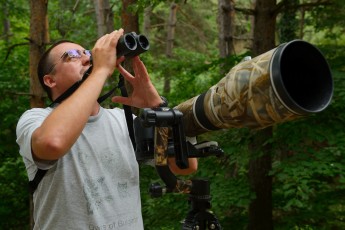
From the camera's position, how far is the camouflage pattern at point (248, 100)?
52.1 inches

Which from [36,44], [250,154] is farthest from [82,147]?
[36,44]

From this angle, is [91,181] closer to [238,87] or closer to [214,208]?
[238,87]

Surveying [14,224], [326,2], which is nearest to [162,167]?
[326,2]

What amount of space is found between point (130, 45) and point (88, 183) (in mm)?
598

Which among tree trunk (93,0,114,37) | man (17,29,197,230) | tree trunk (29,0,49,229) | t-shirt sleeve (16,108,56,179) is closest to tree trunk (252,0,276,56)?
tree trunk (29,0,49,229)

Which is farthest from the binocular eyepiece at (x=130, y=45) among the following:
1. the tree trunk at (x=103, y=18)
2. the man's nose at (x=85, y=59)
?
the tree trunk at (x=103, y=18)

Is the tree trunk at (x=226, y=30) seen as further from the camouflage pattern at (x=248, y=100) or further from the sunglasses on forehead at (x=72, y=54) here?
the camouflage pattern at (x=248, y=100)

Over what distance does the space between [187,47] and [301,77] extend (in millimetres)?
14667

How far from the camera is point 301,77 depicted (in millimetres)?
1476

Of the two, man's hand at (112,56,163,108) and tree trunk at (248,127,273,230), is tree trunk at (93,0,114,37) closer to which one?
tree trunk at (248,127,273,230)

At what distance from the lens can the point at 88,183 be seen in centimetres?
174

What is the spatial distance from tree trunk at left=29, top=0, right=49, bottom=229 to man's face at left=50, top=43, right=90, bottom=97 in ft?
10.9

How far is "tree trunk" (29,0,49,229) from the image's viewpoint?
5117 mm

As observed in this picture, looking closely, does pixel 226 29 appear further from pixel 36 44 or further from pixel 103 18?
pixel 36 44
